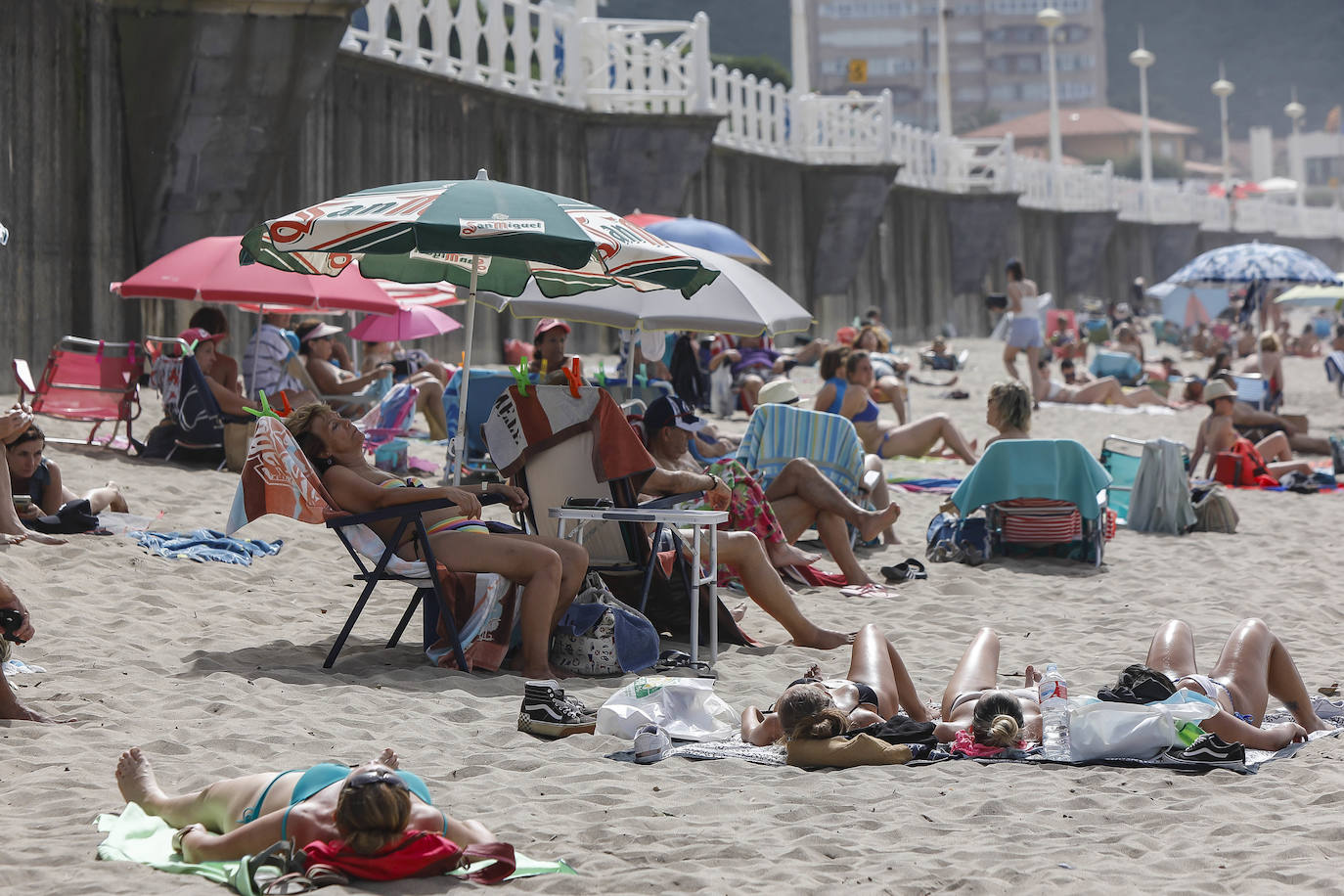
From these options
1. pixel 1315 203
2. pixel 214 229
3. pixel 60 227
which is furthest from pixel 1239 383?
pixel 1315 203

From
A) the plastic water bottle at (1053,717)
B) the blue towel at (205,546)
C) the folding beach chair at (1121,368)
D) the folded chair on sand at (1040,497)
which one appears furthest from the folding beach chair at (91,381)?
the folding beach chair at (1121,368)

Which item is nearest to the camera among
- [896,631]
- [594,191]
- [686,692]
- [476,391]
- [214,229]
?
[686,692]

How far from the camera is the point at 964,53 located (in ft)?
342

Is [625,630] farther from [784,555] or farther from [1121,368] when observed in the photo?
[1121,368]

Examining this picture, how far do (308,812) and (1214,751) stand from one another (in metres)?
2.37

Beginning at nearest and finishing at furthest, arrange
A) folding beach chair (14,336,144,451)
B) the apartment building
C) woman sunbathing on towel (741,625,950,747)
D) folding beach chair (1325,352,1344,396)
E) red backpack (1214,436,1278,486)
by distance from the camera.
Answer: woman sunbathing on towel (741,625,950,747) → folding beach chair (14,336,144,451) → red backpack (1214,436,1278,486) → folding beach chair (1325,352,1344,396) → the apartment building

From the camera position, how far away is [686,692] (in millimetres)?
4676

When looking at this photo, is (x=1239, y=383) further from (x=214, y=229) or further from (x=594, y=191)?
(x=214, y=229)

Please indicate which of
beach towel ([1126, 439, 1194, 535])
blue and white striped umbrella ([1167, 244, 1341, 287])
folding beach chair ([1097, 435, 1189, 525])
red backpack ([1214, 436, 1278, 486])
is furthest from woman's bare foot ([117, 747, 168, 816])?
blue and white striped umbrella ([1167, 244, 1341, 287])

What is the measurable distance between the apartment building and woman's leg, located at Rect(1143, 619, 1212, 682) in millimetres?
94535

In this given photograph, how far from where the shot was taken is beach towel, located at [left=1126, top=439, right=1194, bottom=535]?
915cm

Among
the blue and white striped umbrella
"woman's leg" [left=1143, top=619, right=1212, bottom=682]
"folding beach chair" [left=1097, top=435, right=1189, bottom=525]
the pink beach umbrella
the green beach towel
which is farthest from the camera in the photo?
the blue and white striped umbrella

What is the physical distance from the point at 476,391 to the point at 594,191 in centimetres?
931

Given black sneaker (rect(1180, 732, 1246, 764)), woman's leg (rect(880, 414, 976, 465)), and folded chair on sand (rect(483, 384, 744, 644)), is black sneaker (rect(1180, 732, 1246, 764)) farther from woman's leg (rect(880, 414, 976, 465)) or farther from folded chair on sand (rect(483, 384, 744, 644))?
woman's leg (rect(880, 414, 976, 465))
